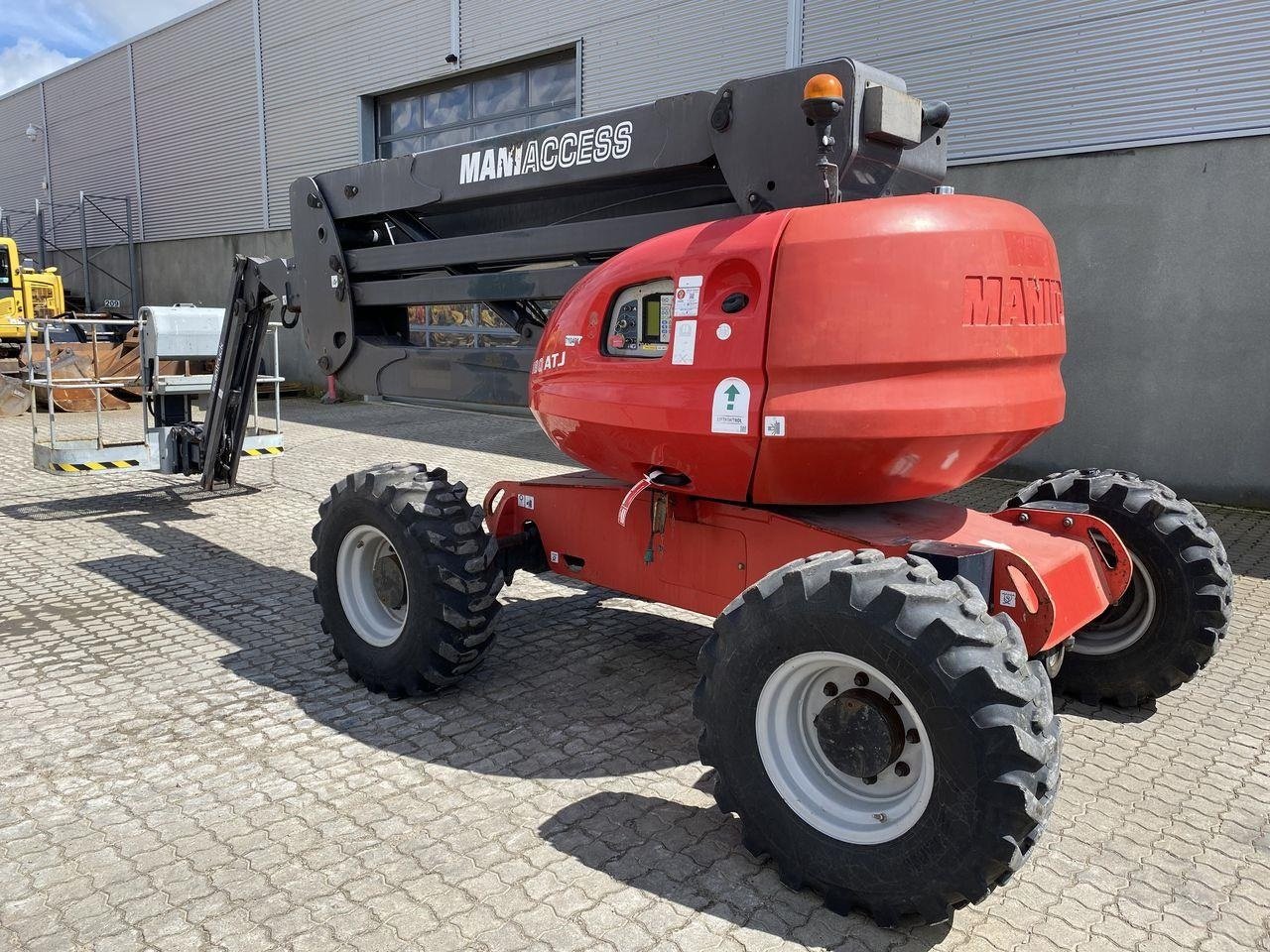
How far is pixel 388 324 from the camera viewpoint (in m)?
6.02

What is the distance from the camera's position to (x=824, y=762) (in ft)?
10.8

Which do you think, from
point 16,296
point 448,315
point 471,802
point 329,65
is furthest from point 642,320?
point 16,296

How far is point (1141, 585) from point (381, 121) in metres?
18.1

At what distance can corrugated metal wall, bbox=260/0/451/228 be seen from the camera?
17.8 meters

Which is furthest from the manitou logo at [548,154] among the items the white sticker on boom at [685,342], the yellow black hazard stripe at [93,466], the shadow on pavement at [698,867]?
the yellow black hazard stripe at [93,466]

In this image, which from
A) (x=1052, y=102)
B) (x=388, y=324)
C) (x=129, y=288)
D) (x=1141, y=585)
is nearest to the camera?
(x=1141, y=585)

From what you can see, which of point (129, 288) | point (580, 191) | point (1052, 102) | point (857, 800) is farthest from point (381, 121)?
point (857, 800)

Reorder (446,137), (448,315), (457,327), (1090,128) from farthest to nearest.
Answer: (446,137)
(1090,128)
(448,315)
(457,327)

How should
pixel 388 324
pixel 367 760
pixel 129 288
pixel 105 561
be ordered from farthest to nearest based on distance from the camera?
1. pixel 129 288
2. pixel 105 561
3. pixel 388 324
4. pixel 367 760

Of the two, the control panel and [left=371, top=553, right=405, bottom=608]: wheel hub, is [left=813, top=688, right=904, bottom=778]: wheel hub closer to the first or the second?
the control panel

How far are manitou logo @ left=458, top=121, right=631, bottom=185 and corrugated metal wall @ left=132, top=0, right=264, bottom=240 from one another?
61.3 feet

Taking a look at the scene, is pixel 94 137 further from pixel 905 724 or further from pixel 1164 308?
pixel 905 724

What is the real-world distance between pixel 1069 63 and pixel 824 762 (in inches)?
376

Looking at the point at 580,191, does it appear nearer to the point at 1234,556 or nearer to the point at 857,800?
the point at 857,800
